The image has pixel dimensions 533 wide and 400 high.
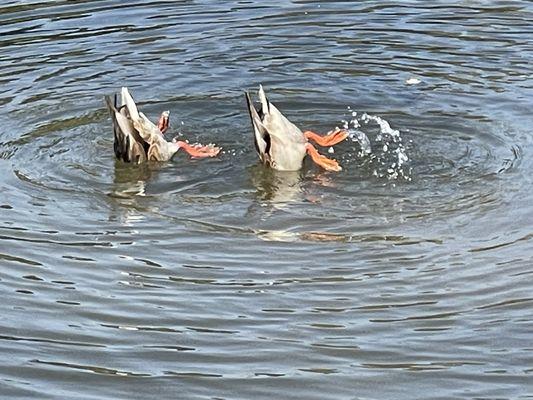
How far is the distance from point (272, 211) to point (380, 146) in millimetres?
1359

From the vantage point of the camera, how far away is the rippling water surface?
634 centimetres

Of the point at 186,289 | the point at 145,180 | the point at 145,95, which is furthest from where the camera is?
the point at 145,95

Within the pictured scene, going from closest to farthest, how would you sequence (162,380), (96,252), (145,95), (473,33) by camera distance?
(162,380), (96,252), (145,95), (473,33)

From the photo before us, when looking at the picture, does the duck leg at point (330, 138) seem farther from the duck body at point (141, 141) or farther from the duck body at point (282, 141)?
the duck body at point (141, 141)

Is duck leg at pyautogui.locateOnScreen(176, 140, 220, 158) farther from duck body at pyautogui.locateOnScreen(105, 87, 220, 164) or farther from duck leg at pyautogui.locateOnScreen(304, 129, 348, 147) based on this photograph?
duck leg at pyautogui.locateOnScreen(304, 129, 348, 147)

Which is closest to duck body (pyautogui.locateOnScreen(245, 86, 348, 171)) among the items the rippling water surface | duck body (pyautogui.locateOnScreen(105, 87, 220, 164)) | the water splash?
the rippling water surface

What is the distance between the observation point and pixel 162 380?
20.1 feet

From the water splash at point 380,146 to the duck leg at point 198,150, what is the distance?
102 cm

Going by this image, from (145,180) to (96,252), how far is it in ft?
4.95

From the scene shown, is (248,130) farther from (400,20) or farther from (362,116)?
(400,20)

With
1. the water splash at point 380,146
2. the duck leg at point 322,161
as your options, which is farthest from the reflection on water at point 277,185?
the water splash at point 380,146

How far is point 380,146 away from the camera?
9492mm

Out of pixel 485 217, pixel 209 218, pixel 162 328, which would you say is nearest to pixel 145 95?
pixel 209 218

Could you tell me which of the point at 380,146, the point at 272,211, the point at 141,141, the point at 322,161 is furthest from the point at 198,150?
the point at 380,146
